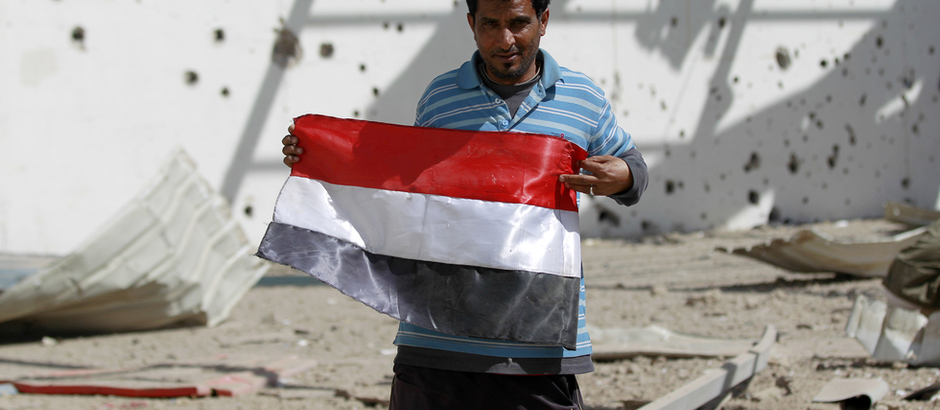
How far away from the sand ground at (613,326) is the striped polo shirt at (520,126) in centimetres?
151

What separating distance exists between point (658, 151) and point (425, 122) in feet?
22.4

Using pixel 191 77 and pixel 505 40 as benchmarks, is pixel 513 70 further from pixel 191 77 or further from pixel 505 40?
pixel 191 77

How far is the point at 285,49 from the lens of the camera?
22.5 feet

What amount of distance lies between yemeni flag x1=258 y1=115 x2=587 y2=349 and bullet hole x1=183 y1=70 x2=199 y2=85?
5.60 meters

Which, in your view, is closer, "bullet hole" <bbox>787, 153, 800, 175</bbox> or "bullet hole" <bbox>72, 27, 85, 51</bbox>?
"bullet hole" <bbox>72, 27, 85, 51</bbox>

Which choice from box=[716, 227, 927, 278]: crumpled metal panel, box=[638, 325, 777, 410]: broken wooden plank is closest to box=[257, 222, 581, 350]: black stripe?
box=[638, 325, 777, 410]: broken wooden plank

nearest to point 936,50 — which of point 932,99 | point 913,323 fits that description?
point 932,99

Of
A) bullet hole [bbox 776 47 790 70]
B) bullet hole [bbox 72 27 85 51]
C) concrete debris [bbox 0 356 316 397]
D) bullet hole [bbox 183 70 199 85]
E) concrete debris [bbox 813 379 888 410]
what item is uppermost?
bullet hole [bbox 776 47 790 70]

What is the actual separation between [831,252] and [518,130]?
13.7ft

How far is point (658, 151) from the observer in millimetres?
7953

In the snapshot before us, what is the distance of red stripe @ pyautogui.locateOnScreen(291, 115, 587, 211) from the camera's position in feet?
4.60

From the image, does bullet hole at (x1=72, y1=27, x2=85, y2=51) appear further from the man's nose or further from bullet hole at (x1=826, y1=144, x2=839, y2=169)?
bullet hole at (x1=826, y1=144, x2=839, y2=169)

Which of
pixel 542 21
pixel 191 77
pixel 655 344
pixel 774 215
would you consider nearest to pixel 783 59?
pixel 774 215

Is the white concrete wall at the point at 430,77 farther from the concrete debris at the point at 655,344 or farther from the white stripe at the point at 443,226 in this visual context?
the white stripe at the point at 443,226
